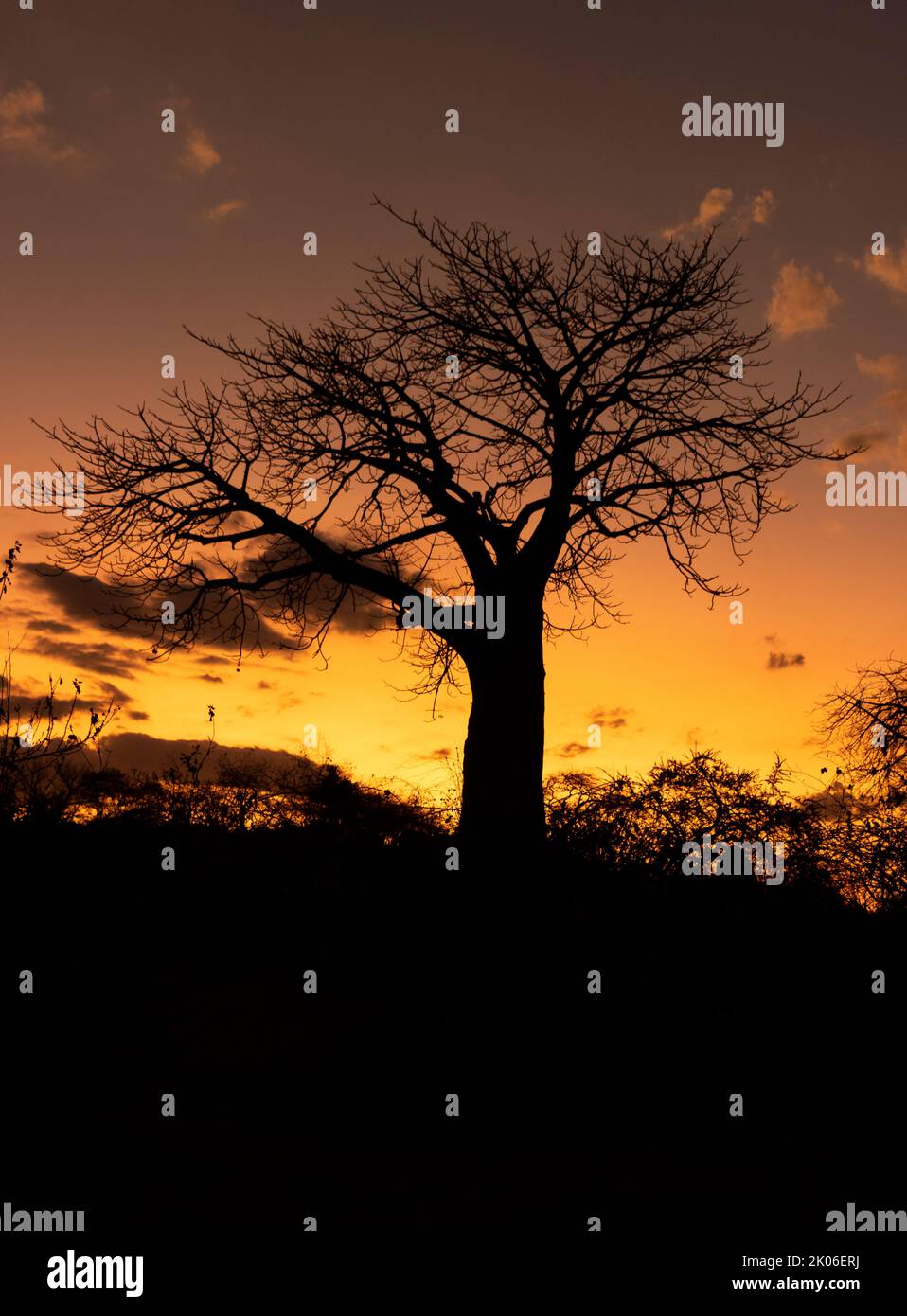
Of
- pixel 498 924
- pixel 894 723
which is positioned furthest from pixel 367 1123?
pixel 894 723

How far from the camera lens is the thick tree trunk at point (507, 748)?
862cm

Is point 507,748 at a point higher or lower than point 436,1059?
higher

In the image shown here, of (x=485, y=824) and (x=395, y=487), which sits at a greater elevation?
(x=395, y=487)

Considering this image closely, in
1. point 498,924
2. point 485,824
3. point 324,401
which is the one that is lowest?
point 498,924

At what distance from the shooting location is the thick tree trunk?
8625 millimetres

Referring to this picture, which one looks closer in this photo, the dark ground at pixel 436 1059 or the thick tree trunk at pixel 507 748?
the dark ground at pixel 436 1059

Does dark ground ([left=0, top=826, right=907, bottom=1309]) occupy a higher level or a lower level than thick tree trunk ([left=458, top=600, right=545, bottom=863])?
lower

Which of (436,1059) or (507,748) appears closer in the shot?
(436,1059)

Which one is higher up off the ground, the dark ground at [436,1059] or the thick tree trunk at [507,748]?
the thick tree trunk at [507,748]

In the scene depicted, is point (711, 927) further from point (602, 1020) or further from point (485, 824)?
point (485, 824)

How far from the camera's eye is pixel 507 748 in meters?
8.79

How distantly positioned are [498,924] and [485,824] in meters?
1.22
